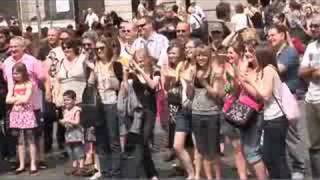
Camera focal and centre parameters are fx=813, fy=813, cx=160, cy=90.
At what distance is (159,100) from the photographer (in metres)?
9.56

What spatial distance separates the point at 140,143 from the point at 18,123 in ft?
6.71

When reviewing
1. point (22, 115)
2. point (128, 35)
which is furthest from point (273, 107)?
point (22, 115)

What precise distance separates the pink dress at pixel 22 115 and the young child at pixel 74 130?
1.40 feet

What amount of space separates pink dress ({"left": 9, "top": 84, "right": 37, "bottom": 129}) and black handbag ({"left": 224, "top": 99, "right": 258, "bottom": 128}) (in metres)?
3.22

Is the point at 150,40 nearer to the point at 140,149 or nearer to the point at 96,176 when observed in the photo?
the point at 96,176

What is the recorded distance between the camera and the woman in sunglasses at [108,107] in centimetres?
933

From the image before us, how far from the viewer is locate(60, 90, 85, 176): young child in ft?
32.9

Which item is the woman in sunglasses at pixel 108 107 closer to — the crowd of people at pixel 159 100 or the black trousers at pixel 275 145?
the crowd of people at pixel 159 100

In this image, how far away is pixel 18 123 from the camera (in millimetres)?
10266

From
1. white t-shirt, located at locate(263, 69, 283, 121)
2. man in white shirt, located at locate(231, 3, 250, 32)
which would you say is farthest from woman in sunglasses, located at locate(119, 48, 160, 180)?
man in white shirt, located at locate(231, 3, 250, 32)

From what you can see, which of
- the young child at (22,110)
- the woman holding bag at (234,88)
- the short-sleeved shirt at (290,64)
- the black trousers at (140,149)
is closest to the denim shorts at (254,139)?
the woman holding bag at (234,88)

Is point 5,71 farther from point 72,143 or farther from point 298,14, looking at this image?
point 298,14

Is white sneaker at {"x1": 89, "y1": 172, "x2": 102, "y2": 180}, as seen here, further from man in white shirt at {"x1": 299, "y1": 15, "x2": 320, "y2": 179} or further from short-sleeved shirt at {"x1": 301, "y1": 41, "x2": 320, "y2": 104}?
short-sleeved shirt at {"x1": 301, "y1": 41, "x2": 320, "y2": 104}

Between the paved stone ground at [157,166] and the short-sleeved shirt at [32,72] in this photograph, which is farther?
the short-sleeved shirt at [32,72]
